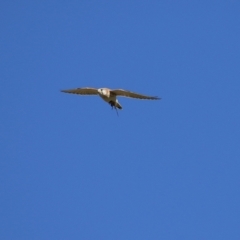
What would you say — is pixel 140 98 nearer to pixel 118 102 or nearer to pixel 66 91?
pixel 118 102

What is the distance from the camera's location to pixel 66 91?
31.5m

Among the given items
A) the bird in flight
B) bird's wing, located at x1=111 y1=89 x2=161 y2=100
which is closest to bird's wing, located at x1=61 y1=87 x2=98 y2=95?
the bird in flight

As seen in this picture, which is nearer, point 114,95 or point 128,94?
point 114,95

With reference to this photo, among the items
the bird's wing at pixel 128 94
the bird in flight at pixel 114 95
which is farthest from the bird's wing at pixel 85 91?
the bird's wing at pixel 128 94

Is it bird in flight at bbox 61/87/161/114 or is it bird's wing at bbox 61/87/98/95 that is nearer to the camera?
bird in flight at bbox 61/87/161/114

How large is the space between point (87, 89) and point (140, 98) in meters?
2.41

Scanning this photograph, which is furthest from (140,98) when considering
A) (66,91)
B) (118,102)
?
(66,91)

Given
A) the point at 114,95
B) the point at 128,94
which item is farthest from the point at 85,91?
the point at 128,94

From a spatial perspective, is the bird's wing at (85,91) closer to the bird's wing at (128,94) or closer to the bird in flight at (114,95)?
the bird in flight at (114,95)

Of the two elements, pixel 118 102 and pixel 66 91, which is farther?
pixel 66 91

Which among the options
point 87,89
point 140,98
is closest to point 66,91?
point 87,89

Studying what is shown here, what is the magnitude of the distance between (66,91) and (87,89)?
4.44ft

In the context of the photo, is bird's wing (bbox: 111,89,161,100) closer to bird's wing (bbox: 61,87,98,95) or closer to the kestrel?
the kestrel

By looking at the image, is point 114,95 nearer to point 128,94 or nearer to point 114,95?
point 114,95
